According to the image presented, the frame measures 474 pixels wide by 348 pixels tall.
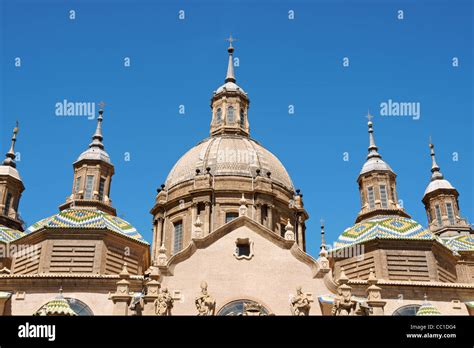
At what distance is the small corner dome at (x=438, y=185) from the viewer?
180 ft

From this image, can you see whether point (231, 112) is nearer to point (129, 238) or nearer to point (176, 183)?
point (176, 183)

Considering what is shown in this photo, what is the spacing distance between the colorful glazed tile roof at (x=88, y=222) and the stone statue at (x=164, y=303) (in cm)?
968

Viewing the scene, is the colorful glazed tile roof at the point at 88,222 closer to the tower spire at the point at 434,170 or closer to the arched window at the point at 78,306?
the arched window at the point at 78,306

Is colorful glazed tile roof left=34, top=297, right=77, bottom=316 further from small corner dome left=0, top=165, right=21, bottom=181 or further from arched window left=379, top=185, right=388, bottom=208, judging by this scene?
arched window left=379, top=185, right=388, bottom=208

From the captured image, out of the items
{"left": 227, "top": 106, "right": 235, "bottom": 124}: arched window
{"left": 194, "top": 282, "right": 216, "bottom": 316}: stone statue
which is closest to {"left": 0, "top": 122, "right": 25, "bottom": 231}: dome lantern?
{"left": 227, "top": 106, "right": 235, "bottom": 124}: arched window

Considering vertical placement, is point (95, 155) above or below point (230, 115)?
below

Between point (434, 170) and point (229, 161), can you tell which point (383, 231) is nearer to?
point (229, 161)

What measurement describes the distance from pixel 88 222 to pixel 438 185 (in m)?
31.9

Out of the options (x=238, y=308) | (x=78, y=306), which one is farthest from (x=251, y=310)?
(x=78, y=306)

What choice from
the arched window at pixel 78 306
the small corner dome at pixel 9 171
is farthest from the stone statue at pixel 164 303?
the small corner dome at pixel 9 171

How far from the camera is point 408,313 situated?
35.6 m

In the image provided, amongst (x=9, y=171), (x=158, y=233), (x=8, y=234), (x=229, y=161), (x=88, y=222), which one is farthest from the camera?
(x=9, y=171)

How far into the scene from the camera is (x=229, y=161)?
160 feet
